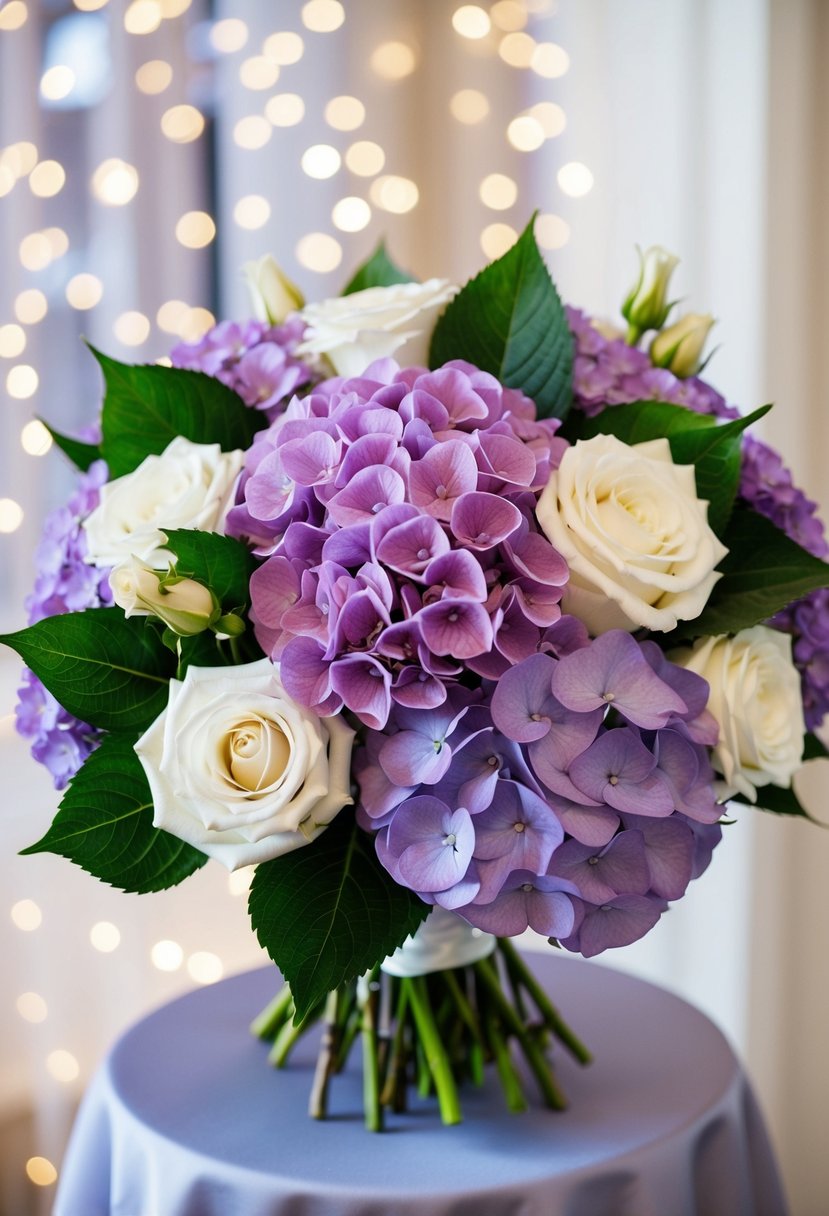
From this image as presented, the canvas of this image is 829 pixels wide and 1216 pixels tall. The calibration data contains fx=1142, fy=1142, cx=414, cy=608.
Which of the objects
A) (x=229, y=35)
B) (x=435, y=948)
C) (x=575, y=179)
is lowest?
(x=435, y=948)

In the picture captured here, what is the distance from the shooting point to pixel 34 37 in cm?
129

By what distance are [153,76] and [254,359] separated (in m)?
0.78

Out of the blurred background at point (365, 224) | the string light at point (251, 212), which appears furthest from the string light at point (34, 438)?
the string light at point (251, 212)

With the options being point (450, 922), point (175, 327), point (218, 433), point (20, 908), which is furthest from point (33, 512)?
point (450, 922)

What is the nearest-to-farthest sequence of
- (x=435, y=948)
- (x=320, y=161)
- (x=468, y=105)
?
(x=435, y=948) → (x=320, y=161) → (x=468, y=105)

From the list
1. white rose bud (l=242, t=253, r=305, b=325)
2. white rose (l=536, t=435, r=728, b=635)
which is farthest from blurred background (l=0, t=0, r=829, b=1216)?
white rose (l=536, t=435, r=728, b=635)

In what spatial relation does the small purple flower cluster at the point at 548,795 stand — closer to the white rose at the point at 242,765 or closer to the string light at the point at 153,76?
the white rose at the point at 242,765

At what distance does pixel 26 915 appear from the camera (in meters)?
1.31

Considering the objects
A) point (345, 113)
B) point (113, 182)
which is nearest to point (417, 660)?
point (113, 182)

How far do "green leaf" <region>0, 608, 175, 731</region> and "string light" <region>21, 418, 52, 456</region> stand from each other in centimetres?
69

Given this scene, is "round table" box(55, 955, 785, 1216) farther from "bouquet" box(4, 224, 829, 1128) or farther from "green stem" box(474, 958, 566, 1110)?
"bouquet" box(4, 224, 829, 1128)

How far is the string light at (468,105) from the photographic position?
167 centimetres

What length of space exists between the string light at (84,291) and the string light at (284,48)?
399 millimetres

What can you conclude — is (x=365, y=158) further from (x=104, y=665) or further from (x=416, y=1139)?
(x=416, y=1139)
